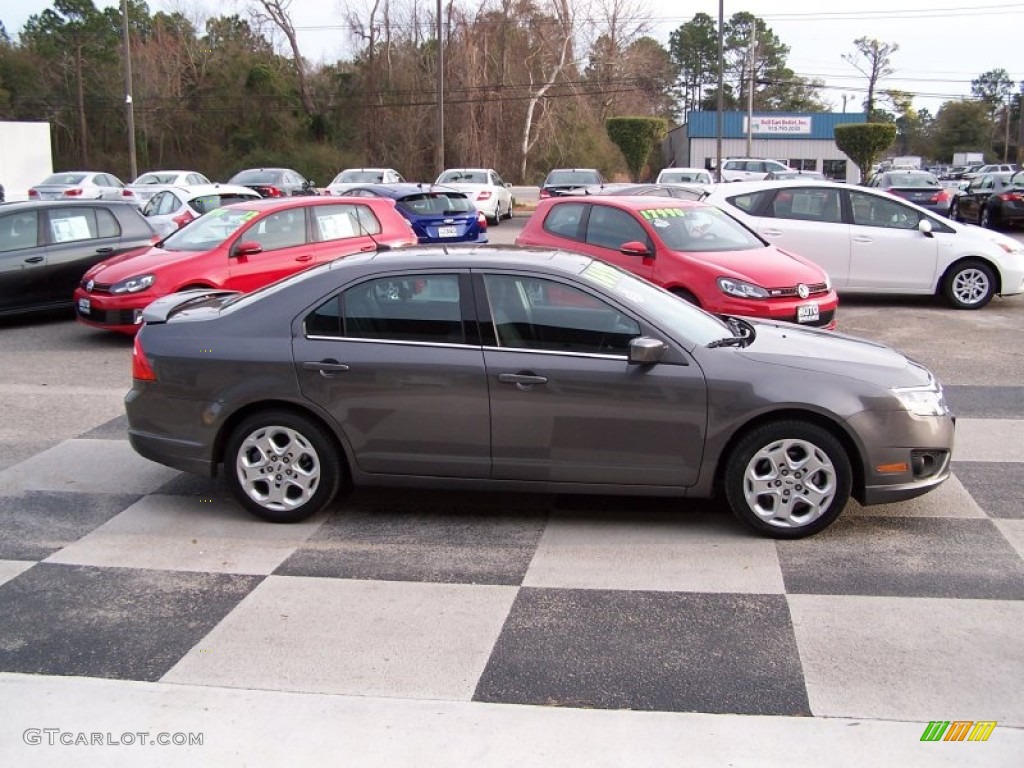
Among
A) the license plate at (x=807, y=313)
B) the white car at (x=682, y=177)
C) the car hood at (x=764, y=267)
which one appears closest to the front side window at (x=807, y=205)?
the car hood at (x=764, y=267)

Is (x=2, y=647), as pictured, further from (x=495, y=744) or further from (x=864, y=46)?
(x=864, y=46)

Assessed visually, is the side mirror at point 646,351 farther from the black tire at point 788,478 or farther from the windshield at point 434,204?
the windshield at point 434,204

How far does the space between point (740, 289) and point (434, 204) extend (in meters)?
11.1

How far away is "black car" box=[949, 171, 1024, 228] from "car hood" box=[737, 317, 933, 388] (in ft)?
75.9

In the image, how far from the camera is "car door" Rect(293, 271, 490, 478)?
5645mm

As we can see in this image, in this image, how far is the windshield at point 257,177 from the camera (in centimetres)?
3111

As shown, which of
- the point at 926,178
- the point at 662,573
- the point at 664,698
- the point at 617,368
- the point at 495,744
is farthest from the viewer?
the point at 926,178

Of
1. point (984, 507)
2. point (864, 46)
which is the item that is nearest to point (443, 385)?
point (984, 507)

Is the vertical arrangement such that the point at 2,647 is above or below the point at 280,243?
below

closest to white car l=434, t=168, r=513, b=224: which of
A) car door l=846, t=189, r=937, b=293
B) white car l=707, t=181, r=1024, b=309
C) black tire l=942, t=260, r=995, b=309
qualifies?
white car l=707, t=181, r=1024, b=309

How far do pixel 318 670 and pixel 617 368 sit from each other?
2258mm

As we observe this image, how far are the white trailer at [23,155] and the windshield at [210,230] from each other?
107 ft

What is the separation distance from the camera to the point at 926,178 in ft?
96.1

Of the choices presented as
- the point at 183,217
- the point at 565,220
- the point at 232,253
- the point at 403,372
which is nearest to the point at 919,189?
the point at 183,217
